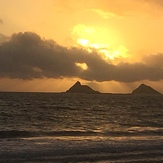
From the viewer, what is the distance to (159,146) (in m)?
30.7

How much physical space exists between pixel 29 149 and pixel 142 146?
10.2 meters

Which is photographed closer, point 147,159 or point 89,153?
point 147,159

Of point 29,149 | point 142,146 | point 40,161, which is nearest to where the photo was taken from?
point 40,161

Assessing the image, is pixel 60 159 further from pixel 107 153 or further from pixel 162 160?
pixel 162 160

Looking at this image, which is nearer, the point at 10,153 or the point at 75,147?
the point at 10,153

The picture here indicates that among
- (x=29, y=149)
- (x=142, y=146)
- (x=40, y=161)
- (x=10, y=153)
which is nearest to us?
(x=40, y=161)

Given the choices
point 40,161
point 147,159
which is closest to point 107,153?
point 147,159

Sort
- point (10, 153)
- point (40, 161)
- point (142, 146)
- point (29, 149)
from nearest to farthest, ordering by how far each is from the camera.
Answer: point (40, 161)
point (10, 153)
point (29, 149)
point (142, 146)

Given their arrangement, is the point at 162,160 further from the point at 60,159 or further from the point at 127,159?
the point at 60,159

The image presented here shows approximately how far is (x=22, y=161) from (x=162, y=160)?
9.84 m

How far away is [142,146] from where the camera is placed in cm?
3044

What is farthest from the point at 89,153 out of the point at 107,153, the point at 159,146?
the point at 159,146

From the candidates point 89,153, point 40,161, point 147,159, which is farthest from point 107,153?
point 40,161

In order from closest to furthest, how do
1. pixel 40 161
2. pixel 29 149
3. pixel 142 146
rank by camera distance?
pixel 40 161, pixel 29 149, pixel 142 146
